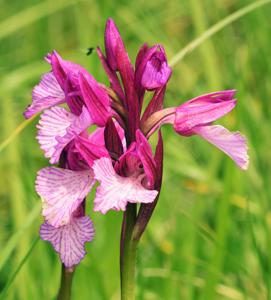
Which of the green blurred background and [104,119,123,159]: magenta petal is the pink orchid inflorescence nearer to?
[104,119,123,159]: magenta petal

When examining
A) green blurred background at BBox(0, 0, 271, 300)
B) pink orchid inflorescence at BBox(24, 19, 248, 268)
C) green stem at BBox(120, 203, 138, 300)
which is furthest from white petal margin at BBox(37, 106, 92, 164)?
green blurred background at BBox(0, 0, 271, 300)

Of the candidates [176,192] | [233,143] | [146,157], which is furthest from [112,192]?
[176,192]

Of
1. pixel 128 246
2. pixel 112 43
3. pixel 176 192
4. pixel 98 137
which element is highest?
pixel 112 43

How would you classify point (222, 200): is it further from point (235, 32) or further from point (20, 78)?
point (235, 32)

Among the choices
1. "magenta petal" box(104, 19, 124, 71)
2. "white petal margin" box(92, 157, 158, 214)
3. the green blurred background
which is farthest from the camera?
the green blurred background

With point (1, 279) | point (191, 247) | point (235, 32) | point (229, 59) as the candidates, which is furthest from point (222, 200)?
point (235, 32)

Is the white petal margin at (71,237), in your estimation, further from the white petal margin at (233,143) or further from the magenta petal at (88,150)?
the white petal margin at (233,143)

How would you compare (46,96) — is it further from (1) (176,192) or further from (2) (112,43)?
(1) (176,192)
